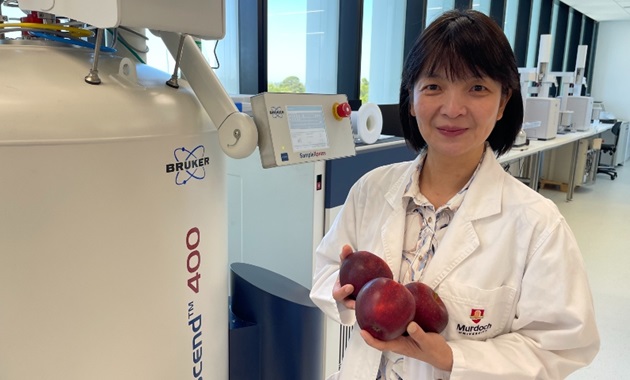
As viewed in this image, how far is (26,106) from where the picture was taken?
755mm

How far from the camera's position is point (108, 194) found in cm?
82

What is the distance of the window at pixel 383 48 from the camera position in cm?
388

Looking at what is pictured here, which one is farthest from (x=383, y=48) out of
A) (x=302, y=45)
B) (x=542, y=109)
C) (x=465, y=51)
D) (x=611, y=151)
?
(x=611, y=151)

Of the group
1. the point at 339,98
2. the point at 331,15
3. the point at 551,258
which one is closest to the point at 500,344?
the point at 551,258

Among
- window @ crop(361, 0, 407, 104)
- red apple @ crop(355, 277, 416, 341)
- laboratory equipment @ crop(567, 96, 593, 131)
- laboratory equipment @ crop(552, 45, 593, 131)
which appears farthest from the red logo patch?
laboratory equipment @ crop(567, 96, 593, 131)

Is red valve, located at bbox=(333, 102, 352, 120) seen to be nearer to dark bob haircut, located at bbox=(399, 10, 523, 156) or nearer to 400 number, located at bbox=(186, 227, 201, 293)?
dark bob haircut, located at bbox=(399, 10, 523, 156)

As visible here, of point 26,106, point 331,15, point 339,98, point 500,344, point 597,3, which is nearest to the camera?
point 26,106

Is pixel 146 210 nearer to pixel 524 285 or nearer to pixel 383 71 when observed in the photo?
pixel 524 285

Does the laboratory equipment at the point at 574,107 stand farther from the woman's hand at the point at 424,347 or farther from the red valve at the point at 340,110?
the woman's hand at the point at 424,347

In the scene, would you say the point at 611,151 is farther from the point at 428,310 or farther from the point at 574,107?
the point at 428,310

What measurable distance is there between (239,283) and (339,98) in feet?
1.85

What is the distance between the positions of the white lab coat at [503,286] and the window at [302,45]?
1.86 m

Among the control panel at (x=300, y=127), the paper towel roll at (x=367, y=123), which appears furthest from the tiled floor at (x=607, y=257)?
the control panel at (x=300, y=127)

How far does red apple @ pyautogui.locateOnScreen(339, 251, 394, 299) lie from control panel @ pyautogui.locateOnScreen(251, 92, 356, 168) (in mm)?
267
